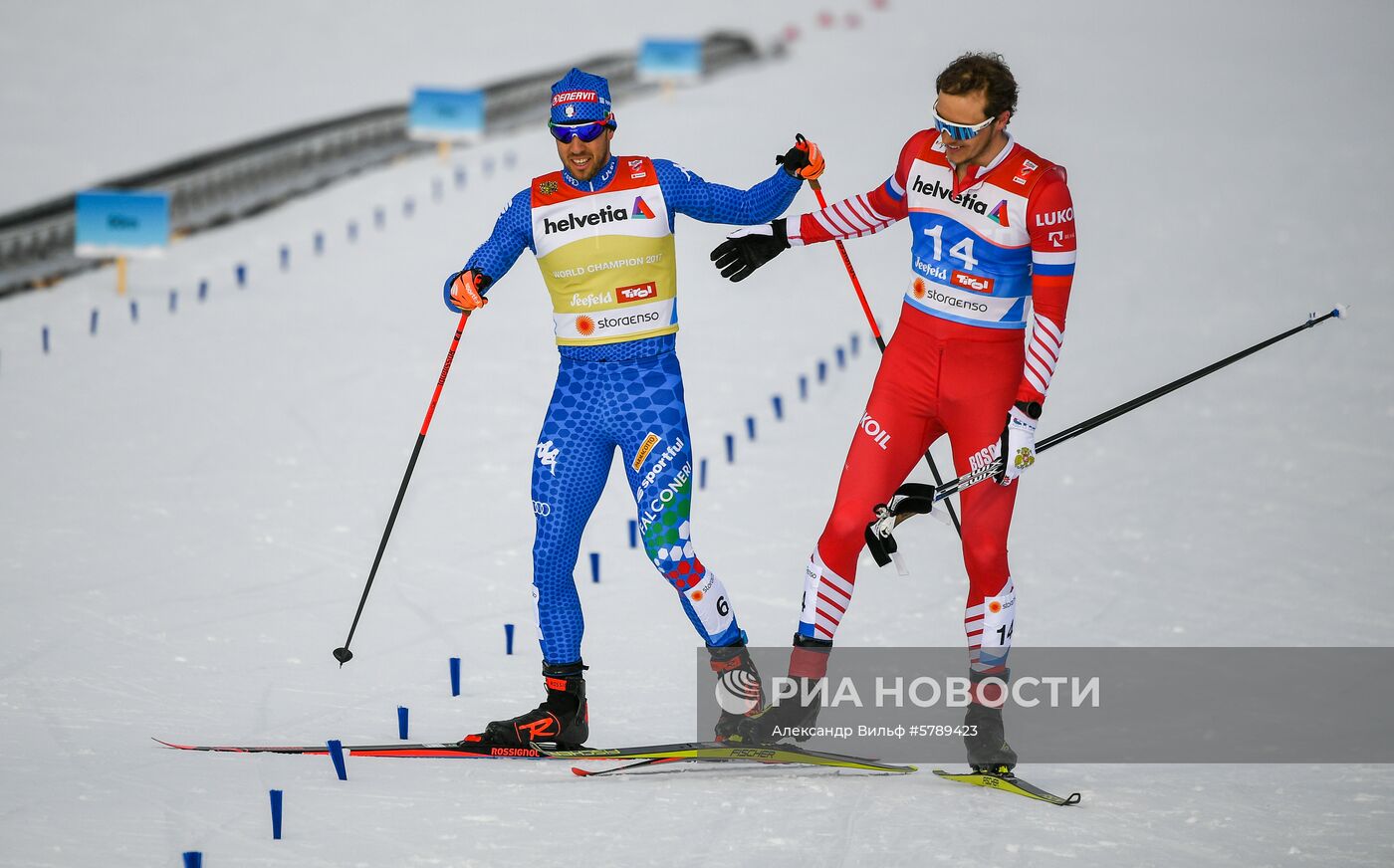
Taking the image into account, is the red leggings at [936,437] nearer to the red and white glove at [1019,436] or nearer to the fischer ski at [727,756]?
the red and white glove at [1019,436]

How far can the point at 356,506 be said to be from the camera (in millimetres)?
9844

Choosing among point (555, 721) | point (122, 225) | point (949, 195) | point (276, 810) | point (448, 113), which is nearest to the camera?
point (276, 810)

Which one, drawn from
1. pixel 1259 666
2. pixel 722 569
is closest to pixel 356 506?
pixel 722 569

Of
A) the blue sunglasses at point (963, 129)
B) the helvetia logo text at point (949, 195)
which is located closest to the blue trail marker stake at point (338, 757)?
the helvetia logo text at point (949, 195)

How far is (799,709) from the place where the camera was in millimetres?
6121

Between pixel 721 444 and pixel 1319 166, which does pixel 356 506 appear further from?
pixel 1319 166

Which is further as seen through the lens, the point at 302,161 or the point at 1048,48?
the point at 1048,48

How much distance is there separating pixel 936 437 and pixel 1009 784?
1.26 metres

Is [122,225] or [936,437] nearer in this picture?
[936,437]

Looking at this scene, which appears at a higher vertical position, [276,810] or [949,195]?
[949,195]

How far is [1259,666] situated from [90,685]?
17.0 ft

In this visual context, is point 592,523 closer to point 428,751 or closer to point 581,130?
point 428,751

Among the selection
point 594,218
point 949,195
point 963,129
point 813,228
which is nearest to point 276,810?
point 594,218

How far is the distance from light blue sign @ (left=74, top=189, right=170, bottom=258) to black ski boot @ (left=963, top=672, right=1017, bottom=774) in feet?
34.2
